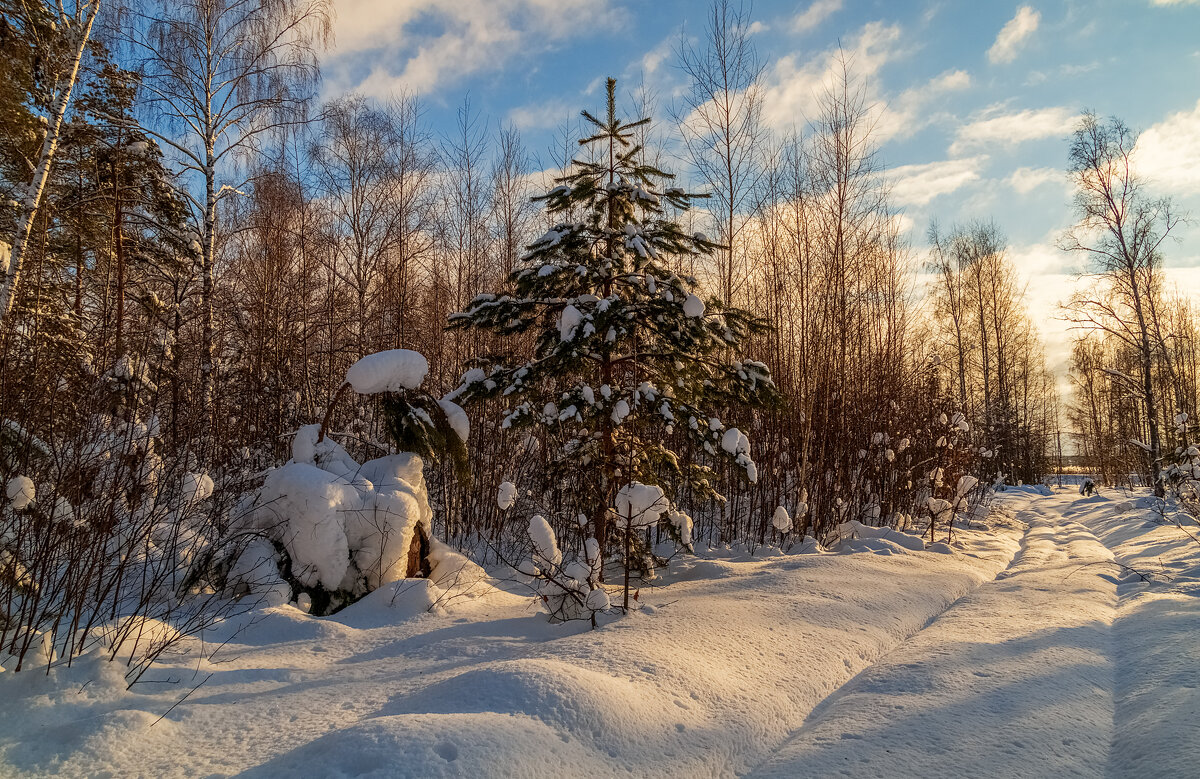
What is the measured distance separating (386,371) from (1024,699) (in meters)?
4.06

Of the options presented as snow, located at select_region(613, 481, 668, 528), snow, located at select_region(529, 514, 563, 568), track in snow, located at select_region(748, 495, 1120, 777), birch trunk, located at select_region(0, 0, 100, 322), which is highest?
birch trunk, located at select_region(0, 0, 100, 322)

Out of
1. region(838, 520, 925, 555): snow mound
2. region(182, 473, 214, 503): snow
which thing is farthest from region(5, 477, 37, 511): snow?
region(838, 520, 925, 555): snow mound

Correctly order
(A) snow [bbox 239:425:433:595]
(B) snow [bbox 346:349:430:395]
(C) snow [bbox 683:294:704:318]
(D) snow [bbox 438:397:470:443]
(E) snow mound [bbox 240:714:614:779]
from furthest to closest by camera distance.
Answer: (D) snow [bbox 438:397:470:443], (B) snow [bbox 346:349:430:395], (A) snow [bbox 239:425:433:595], (C) snow [bbox 683:294:704:318], (E) snow mound [bbox 240:714:614:779]

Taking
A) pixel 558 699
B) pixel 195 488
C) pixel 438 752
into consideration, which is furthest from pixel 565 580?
pixel 195 488

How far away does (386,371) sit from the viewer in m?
4.08

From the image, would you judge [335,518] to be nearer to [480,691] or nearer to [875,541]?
[480,691]

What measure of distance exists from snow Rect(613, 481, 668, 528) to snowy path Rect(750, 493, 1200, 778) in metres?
1.40

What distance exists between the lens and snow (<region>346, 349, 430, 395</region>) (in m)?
4.04

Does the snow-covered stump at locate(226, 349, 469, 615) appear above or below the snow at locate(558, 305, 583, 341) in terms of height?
below

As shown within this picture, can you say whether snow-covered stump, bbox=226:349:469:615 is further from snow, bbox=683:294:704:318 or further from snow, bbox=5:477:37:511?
snow, bbox=683:294:704:318

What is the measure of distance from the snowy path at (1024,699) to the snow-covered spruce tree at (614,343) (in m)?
1.72

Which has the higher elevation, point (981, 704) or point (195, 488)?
point (195, 488)

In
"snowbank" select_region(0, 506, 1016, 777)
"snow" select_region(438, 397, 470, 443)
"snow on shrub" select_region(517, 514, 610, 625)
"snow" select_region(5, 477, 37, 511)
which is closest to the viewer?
"snowbank" select_region(0, 506, 1016, 777)

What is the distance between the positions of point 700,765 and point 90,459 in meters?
3.04
